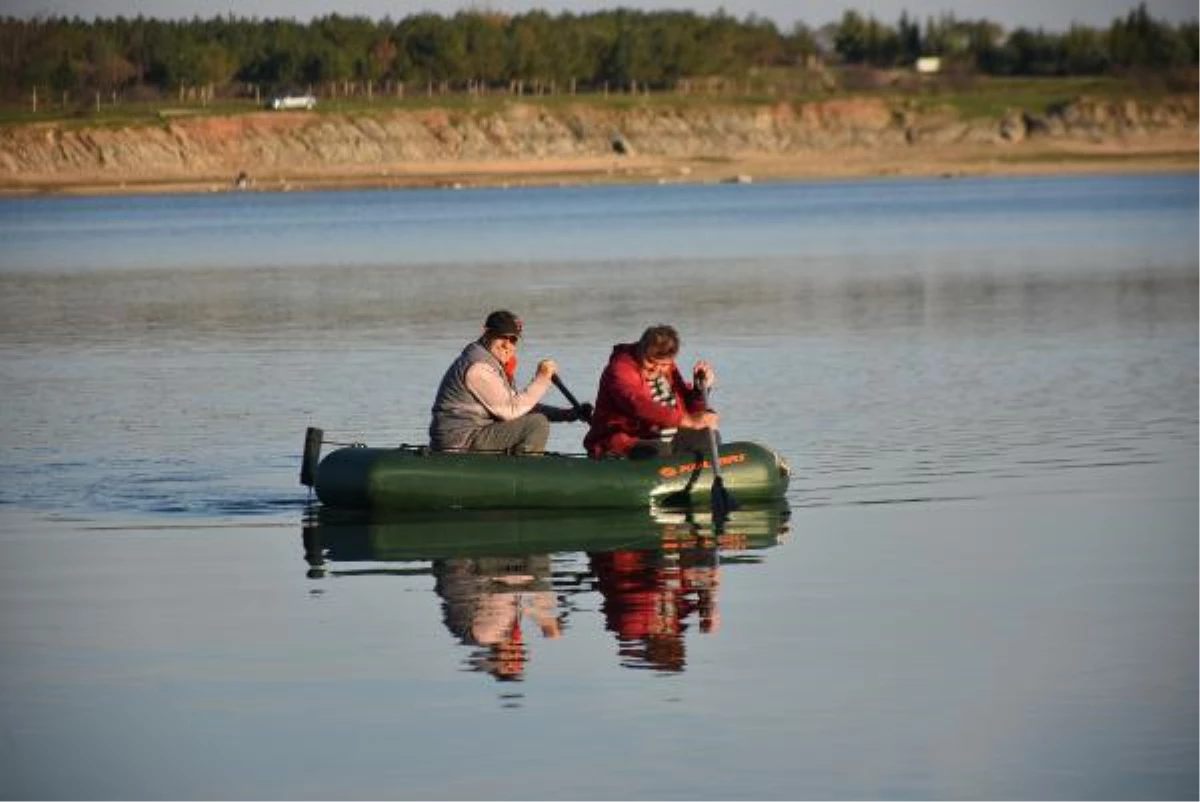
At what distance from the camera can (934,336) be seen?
111 feet

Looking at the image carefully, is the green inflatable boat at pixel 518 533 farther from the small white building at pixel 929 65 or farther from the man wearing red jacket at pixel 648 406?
the small white building at pixel 929 65

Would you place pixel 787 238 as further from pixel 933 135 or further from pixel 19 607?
pixel 933 135

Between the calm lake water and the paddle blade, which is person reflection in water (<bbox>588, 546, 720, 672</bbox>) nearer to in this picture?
the calm lake water

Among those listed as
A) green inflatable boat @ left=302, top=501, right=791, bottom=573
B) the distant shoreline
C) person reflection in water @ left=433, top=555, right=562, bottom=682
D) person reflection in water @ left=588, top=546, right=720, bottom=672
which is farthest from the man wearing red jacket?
the distant shoreline

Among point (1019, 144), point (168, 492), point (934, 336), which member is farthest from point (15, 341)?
point (1019, 144)

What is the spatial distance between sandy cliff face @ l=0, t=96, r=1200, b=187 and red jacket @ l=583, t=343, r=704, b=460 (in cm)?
10315

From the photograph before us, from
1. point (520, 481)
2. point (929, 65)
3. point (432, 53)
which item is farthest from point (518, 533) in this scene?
point (929, 65)

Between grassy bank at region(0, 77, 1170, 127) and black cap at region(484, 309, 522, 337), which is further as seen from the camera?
grassy bank at region(0, 77, 1170, 127)

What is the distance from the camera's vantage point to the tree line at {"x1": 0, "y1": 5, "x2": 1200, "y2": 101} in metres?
148

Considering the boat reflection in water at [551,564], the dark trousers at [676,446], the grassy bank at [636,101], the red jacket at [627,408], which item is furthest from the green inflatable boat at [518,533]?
the grassy bank at [636,101]

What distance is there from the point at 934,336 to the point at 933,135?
102 meters

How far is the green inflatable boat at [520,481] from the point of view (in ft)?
59.0

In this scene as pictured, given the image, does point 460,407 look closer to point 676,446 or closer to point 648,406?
point 648,406

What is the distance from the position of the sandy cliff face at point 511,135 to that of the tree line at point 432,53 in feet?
58.9
